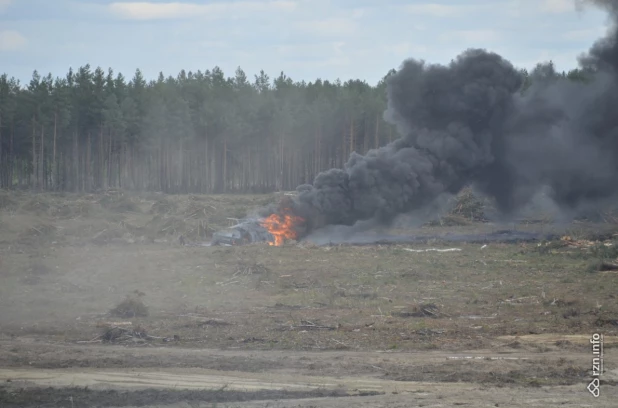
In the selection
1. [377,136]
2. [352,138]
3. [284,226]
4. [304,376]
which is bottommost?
[304,376]

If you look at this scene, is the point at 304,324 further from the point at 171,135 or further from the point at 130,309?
the point at 171,135

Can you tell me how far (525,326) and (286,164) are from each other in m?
82.5

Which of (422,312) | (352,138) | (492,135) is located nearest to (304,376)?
(422,312)

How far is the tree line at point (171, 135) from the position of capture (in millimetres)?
94875

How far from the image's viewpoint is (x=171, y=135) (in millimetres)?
98125

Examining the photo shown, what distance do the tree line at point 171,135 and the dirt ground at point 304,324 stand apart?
5109 cm

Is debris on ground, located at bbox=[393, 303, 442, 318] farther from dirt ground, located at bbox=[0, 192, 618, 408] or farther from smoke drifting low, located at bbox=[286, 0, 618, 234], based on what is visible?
smoke drifting low, located at bbox=[286, 0, 618, 234]

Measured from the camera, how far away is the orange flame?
46.7 m

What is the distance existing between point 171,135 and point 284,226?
54.4 meters

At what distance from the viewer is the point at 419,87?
47719 millimetres

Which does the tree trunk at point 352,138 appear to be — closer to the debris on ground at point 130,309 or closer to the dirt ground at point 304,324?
the dirt ground at point 304,324

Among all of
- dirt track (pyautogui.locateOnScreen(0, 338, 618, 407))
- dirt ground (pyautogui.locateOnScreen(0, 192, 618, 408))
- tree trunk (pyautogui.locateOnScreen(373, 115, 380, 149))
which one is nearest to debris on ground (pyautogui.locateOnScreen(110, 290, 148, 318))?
dirt ground (pyautogui.locateOnScreen(0, 192, 618, 408))

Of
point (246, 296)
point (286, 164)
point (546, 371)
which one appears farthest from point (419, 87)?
point (286, 164)

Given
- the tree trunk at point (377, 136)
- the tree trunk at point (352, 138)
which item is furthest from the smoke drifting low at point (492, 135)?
the tree trunk at point (377, 136)
